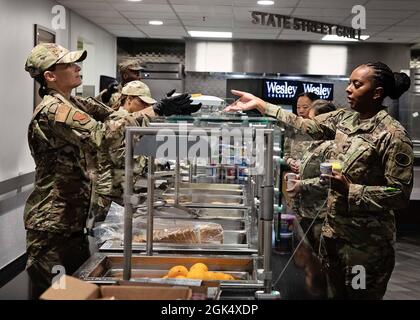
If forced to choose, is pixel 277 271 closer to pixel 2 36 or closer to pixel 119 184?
pixel 119 184

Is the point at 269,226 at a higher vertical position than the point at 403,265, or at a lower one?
higher

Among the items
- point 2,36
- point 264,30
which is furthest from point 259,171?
point 264,30

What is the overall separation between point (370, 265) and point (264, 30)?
20.9 ft

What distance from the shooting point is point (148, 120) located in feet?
7.13

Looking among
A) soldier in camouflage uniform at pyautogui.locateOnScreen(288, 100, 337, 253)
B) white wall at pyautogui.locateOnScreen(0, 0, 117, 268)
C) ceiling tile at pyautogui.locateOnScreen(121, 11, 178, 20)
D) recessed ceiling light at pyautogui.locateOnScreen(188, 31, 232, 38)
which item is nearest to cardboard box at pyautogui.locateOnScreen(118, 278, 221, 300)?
soldier in camouflage uniform at pyautogui.locateOnScreen(288, 100, 337, 253)

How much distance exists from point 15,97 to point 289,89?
5.23 metres

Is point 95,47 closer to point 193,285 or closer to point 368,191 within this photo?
point 368,191

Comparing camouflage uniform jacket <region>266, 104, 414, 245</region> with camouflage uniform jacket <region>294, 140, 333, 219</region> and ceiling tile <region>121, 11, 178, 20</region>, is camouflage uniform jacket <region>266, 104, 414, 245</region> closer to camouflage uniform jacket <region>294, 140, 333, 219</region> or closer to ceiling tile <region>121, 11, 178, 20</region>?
camouflage uniform jacket <region>294, 140, 333, 219</region>

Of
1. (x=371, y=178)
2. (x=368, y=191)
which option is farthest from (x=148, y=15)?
(x=368, y=191)

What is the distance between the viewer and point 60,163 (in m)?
2.44

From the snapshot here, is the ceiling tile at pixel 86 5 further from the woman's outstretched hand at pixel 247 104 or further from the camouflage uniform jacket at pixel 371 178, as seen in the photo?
the camouflage uniform jacket at pixel 371 178

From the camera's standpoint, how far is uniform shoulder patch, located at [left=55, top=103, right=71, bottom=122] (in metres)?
2.29

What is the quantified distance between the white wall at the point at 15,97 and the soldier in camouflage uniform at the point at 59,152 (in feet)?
7.23

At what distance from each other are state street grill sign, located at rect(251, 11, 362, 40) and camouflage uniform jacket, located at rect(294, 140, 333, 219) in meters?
3.68
